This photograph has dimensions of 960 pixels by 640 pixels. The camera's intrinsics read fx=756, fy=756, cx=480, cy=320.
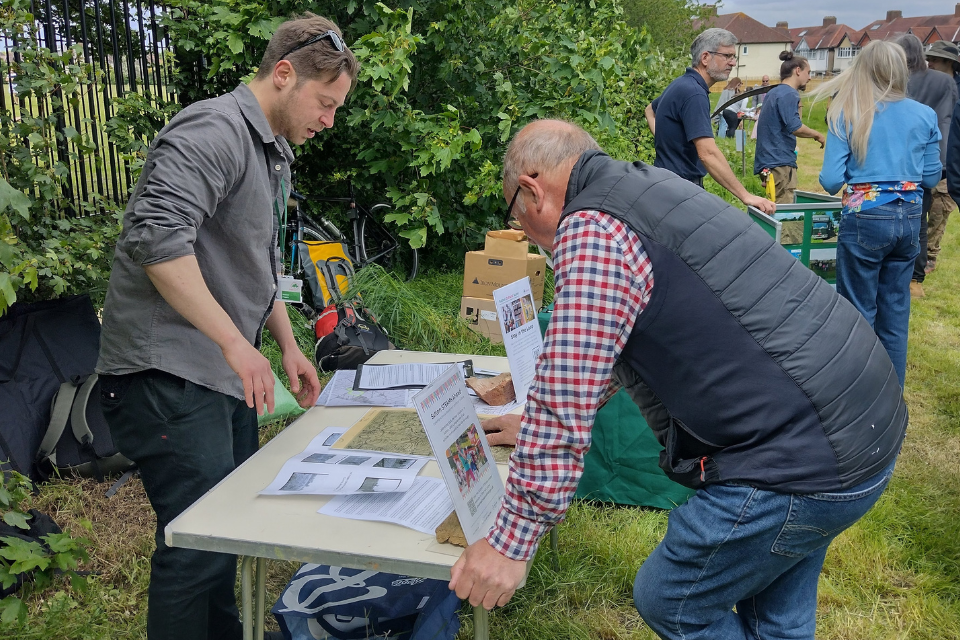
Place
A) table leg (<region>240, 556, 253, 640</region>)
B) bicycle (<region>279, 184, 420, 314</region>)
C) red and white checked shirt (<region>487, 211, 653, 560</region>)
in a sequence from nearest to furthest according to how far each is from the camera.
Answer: red and white checked shirt (<region>487, 211, 653, 560</region>), table leg (<region>240, 556, 253, 640</region>), bicycle (<region>279, 184, 420, 314</region>)

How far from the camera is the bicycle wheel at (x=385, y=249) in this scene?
5797 millimetres

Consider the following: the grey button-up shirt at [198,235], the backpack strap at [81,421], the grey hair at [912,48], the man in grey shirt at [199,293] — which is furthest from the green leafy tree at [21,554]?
the grey hair at [912,48]

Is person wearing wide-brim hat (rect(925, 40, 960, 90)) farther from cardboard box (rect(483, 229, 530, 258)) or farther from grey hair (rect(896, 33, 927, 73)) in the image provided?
cardboard box (rect(483, 229, 530, 258))

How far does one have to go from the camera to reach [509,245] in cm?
500

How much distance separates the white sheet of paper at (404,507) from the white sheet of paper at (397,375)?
0.69m

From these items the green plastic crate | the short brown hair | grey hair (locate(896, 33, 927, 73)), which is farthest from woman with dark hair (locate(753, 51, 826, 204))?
the short brown hair

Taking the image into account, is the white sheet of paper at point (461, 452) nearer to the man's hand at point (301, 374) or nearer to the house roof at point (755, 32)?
the man's hand at point (301, 374)

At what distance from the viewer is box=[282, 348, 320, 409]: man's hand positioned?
2.23m

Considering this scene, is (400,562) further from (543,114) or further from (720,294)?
(543,114)

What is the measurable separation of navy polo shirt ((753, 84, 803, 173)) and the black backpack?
4.33m

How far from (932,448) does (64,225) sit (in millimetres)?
4299

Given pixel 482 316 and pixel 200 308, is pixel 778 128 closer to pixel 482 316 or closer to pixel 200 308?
pixel 482 316

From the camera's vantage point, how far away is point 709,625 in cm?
158

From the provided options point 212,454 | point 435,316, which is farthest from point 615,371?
point 435,316
